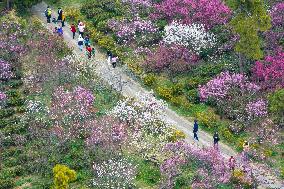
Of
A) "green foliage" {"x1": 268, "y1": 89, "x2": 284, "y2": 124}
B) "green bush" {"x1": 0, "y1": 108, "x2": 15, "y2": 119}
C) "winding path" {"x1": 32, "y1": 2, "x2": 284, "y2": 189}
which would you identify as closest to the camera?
"winding path" {"x1": 32, "y1": 2, "x2": 284, "y2": 189}

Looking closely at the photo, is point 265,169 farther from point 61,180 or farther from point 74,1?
point 74,1

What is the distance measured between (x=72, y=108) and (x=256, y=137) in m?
14.4

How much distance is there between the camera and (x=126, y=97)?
53.8 meters

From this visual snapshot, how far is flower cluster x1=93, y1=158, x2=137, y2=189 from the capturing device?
142 feet

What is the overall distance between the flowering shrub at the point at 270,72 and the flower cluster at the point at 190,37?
18.2ft

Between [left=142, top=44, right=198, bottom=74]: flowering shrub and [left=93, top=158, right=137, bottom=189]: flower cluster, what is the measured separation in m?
15.5

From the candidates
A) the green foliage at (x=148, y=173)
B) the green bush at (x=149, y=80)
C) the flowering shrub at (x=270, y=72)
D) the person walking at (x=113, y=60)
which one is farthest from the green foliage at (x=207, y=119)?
the person walking at (x=113, y=60)

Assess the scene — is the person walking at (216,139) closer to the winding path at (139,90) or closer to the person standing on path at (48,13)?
the winding path at (139,90)

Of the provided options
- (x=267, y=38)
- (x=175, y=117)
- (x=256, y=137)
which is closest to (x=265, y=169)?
(x=256, y=137)

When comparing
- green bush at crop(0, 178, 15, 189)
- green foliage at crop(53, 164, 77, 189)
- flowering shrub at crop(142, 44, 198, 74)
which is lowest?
green bush at crop(0, 178, 15, 189)

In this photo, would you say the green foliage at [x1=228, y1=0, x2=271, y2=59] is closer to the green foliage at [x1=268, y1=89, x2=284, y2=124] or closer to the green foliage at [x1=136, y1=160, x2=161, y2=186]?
the green foliage at [x1=268, y1=89, x2=284, y2=124]


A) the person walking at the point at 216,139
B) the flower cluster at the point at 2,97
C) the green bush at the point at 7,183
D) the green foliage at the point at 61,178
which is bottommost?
the green bush at the point at 7,183

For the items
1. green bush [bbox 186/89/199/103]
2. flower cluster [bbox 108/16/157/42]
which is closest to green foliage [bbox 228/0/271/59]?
green bush [bbox 186/89/199/103]

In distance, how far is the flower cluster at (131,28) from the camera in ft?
203
